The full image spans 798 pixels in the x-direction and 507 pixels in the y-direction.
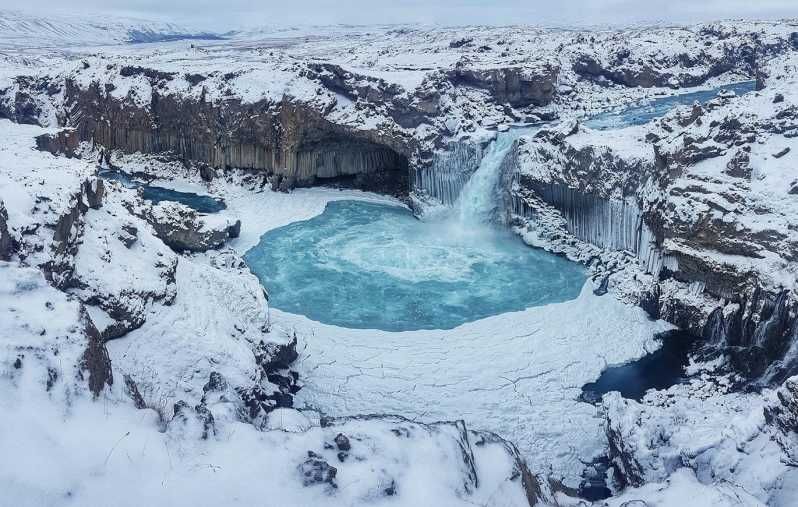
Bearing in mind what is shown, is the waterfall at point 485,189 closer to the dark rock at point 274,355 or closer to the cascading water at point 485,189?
the cascading water at point 485,189

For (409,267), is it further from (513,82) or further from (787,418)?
(787,418)

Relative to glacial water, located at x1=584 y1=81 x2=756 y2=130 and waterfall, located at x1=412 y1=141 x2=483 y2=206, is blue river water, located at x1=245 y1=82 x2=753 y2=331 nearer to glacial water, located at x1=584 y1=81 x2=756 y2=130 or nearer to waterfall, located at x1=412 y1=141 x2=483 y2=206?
waterfall, located at x1=412 y1=141 x2=483 y2=206

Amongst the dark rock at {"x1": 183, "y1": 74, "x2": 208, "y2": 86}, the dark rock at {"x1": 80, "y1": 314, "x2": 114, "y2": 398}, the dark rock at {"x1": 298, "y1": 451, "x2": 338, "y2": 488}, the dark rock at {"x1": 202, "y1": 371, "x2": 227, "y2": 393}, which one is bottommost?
the dark rock at {"x1": 202, "y1": 371, "x2": 227, "y2": 393}

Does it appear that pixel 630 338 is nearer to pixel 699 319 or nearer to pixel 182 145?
pixel 699 319

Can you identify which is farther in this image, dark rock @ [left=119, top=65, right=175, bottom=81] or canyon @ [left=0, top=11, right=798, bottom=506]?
dark rock @ [left=119, top=65, right=175, bottom=81]

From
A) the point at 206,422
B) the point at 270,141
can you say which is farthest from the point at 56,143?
the point at 206,422

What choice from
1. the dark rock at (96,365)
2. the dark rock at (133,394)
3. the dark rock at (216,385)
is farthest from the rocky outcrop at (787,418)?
the dark rock at (96,365)

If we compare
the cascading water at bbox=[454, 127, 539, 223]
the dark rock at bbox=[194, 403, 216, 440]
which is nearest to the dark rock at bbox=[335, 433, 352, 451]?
the dark rock at bbox=[194, 403, 216, 440]
